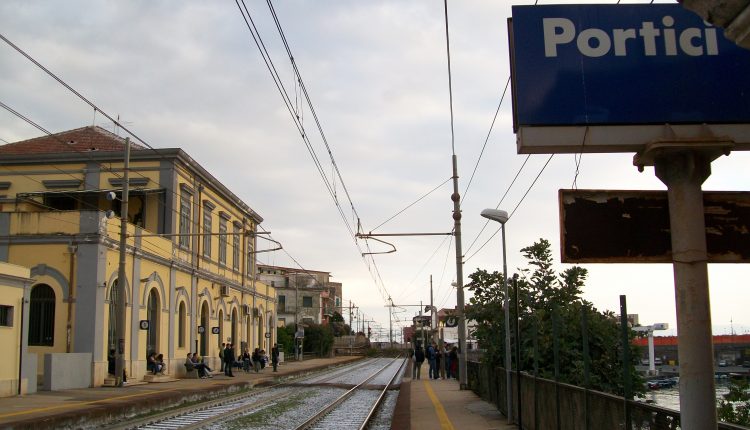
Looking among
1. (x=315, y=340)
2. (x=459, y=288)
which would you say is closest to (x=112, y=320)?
(x=459, y=288)

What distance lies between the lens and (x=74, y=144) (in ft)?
131

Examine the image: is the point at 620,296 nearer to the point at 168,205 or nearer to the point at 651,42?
the point at 651,42

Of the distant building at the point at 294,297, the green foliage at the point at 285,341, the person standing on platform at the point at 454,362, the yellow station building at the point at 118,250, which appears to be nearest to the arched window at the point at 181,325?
the yellow station building at the point at 118,250

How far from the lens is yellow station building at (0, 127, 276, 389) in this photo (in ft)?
91.6

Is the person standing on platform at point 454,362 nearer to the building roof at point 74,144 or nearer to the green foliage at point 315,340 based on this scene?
the building roof at point 74,144

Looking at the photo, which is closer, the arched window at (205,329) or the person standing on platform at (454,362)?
the person standing on platform at (454,362)

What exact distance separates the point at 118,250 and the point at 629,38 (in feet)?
86.2

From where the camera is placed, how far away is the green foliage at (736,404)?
31.2 ft

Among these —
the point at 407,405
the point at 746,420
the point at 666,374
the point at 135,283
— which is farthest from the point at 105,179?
the point at 746,420

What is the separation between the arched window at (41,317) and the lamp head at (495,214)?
18.9 meters

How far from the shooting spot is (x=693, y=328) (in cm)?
568

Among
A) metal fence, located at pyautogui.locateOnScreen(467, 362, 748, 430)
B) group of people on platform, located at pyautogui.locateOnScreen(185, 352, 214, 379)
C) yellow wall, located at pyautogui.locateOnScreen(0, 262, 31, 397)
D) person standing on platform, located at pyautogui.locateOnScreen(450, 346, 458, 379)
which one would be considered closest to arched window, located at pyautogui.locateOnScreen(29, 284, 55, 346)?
yellow wall, located at pyautogui.locateOnScreen(0, 262, 31, 397)

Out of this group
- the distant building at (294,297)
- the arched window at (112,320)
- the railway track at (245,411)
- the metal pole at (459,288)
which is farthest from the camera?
the distant building at (294,297)

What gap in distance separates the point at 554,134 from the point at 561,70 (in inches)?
21.7
